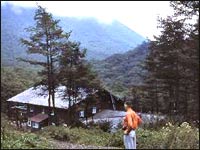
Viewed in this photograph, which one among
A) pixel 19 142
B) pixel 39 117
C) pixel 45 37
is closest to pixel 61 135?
pixel 19 142

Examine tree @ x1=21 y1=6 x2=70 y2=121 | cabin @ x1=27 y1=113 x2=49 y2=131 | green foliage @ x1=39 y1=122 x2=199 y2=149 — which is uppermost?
tree @ x1=21 y1=6 x2=70 y2=121

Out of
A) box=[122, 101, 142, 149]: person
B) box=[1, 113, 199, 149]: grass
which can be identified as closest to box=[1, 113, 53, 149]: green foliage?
box=[1, 113, 199, 149]: grass

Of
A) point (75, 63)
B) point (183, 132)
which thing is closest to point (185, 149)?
point (183, 132)

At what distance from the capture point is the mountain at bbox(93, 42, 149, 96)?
99.4m

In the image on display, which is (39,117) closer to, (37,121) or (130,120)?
(37,121)

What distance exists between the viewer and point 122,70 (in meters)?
125

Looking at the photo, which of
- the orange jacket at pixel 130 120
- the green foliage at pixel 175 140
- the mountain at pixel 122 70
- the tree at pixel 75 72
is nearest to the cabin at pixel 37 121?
the tree at pixel 75 72

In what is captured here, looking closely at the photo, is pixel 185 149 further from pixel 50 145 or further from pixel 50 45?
pixel 50 45

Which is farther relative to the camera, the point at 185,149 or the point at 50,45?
the point at 50,45

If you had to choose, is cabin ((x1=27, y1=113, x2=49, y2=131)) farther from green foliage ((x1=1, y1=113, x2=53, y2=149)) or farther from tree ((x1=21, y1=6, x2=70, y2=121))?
green foliage ((x1=1, y1=113, x2=53, y2=149))

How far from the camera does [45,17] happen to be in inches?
1480

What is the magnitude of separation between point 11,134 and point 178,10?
1708cm

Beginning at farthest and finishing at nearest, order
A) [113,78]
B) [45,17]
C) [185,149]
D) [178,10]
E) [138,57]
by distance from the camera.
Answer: [138,57], [113,78], [45,17], [178,10], [185,149]

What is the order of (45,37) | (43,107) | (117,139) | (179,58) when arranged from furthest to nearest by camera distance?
(43,107) < (45,37) < (179,58) < (117,139)
